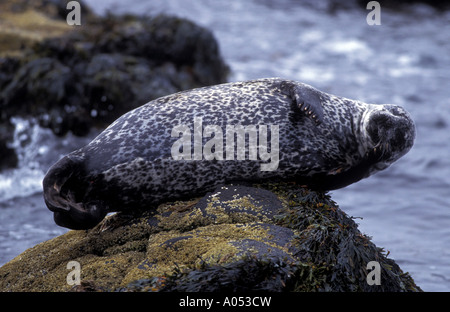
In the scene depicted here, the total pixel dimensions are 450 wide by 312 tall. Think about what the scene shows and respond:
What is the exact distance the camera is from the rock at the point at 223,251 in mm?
4109

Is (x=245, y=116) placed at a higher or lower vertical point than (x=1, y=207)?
higher

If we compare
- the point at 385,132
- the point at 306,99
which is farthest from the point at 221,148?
the point at 385,132

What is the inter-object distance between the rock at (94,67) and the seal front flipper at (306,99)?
531 cm

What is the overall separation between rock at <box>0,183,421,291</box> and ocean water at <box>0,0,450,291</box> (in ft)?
1.48

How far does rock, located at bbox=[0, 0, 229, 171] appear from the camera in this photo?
419 inches

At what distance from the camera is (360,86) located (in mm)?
15086

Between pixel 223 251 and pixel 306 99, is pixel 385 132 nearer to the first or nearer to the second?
pixel 306 99

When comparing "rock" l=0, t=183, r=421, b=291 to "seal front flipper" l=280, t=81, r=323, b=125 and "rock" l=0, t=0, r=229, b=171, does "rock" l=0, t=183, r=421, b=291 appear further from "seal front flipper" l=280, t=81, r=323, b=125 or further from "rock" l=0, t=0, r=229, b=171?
"rock" l=0, t=0, r=229, b=171

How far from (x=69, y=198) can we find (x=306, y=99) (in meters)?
2.37

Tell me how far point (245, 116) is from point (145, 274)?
2051 mm

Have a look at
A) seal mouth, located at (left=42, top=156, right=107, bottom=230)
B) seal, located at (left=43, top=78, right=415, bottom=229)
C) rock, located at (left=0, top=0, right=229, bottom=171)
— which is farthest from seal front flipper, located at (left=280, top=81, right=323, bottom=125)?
rock, located at (left=0, top=0, right=229, bottom=171)

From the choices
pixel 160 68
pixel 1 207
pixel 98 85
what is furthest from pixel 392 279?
pixel 160 68
